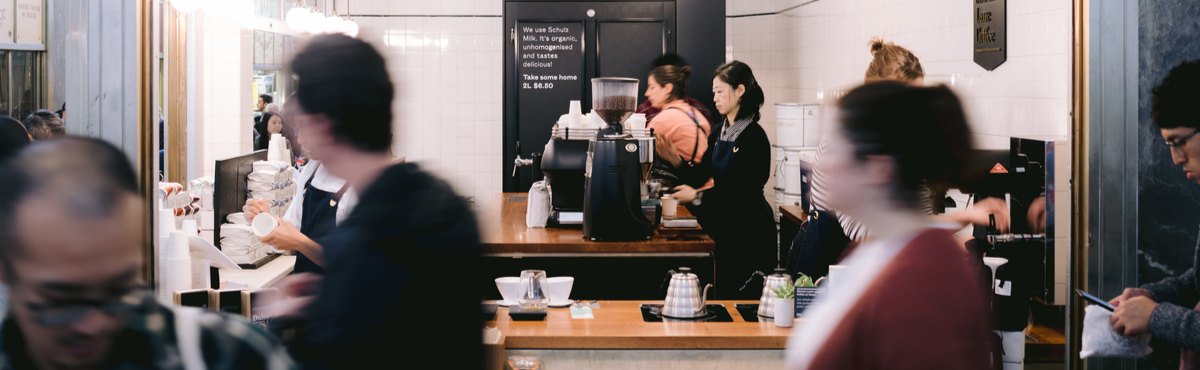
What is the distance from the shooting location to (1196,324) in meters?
2.27

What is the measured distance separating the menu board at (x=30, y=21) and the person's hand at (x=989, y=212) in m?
4.14

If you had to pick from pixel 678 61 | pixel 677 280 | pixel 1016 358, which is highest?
pixel 678 61

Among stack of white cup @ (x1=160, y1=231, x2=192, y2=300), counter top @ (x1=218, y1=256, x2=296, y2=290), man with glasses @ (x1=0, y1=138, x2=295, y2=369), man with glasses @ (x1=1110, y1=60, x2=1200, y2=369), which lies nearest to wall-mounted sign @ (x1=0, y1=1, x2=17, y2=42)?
counter top @ (x1=218, y1=256, x2=296, y2=290)

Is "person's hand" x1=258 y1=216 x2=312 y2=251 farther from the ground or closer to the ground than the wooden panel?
closer to the ground

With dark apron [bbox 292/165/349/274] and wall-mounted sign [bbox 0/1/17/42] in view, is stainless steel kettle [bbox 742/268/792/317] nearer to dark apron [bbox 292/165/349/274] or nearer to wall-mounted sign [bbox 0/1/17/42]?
dark apron [bbox 292/165/349/274]

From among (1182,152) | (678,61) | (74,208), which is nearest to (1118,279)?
(1182,152)

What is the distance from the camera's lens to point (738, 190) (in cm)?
558

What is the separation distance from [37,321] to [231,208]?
361 centimetres

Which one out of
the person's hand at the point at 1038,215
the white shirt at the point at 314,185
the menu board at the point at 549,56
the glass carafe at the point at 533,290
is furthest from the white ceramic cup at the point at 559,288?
the menu board at the point at 549,56

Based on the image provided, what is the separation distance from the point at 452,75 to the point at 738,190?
5100 mm

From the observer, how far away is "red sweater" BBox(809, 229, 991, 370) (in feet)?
4.46

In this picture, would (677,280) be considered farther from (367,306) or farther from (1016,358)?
(367,306)

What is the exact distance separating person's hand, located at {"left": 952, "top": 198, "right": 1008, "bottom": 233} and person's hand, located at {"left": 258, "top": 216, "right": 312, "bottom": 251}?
204cm

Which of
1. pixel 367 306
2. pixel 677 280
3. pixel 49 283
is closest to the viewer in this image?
pixel 49 283
